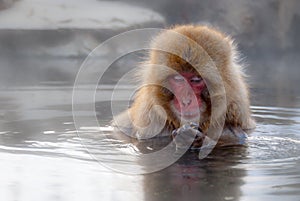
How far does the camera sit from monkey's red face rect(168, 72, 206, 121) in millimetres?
4723

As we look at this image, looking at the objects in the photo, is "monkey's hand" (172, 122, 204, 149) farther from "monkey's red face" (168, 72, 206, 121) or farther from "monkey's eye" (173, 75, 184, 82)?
"monkey's eye" (173, 75, 184, 82)

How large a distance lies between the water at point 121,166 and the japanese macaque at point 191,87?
0.27m

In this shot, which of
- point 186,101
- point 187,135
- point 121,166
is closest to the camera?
point 121,166

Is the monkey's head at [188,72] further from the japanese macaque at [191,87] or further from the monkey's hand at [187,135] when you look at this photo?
the monkey's hand at [187,135]

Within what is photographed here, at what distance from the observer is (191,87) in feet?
15.5

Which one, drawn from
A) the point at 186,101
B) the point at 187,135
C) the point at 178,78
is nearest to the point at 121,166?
the point at 187,135

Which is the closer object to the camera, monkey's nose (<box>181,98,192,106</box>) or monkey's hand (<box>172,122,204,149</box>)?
monkey's hand (<box>172,122,204,149</box>)

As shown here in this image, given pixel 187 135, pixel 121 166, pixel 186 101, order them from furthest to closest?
pixel 186 101 < pixel 187 135 < pixel 121 166

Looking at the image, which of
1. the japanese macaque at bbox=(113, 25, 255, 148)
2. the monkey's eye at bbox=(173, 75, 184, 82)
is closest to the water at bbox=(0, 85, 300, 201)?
the japanese macaque at bbox=(113, 25, 255, 148)

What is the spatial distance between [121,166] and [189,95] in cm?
92

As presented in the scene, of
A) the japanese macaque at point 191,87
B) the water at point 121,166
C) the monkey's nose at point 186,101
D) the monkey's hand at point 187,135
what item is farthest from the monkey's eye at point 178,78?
the water at point 121,166

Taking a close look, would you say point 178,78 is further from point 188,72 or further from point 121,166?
point 121,166

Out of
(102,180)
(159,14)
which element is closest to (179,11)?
(159,14)

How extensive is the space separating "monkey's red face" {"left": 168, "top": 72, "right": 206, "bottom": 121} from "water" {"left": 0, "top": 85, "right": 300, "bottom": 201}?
0.31 m
